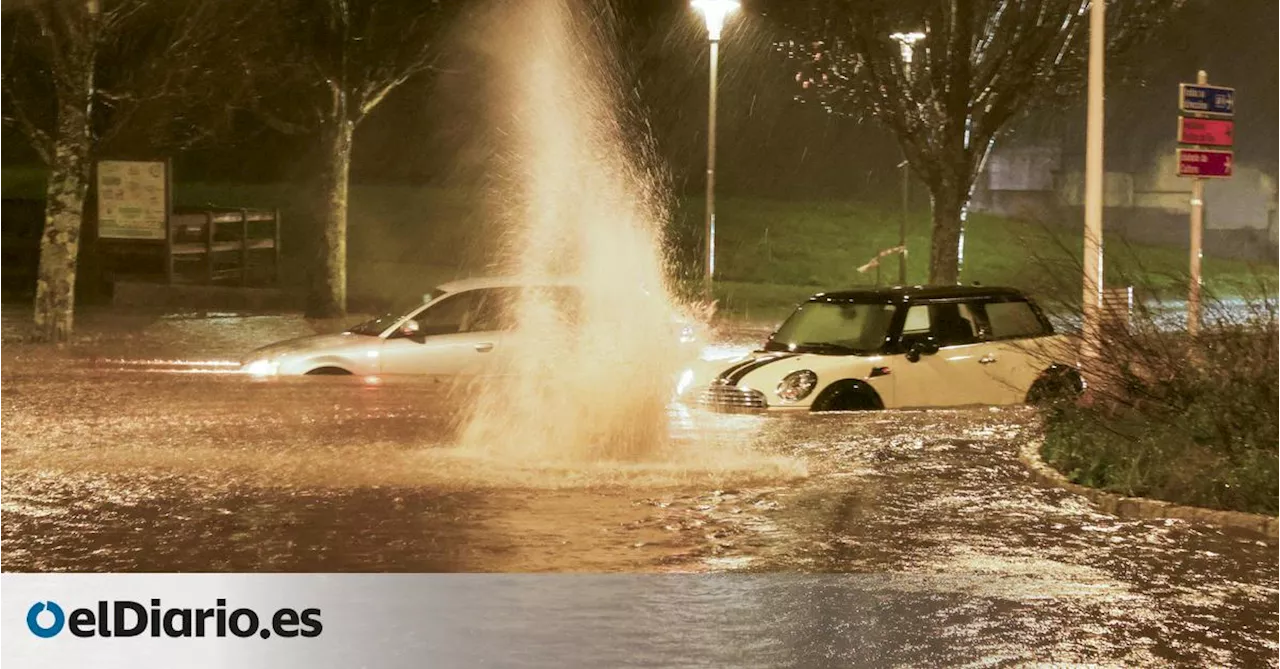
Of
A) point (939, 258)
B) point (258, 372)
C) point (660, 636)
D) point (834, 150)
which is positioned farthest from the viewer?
point (834, 150)

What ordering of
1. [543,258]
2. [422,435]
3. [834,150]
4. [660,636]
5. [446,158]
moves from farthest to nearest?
1. [834,150]
2. [446,158]
3. [543,258]
4. [422,435]
5. [660,636]

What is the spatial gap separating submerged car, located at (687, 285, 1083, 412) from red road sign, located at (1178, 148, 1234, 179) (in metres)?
2.11

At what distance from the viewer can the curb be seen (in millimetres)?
9734

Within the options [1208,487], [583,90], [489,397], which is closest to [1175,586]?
[1208,487]

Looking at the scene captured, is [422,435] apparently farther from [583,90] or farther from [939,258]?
[939,258]

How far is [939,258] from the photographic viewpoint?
2678 cm

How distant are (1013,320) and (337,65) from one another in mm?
13733

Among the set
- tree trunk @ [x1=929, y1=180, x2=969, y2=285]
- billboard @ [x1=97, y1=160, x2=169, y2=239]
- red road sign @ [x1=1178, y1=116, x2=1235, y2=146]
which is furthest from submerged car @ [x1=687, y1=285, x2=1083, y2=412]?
billboard @ [x1=97, y1=160, x2=169, y2=239]

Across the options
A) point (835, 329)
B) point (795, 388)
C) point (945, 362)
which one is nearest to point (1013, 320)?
point (945, 362)

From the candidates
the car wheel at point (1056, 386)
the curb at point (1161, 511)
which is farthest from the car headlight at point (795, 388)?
the curb at point (1161, 511)

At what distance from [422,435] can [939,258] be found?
14.7 metres

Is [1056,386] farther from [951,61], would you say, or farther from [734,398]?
[951,61]

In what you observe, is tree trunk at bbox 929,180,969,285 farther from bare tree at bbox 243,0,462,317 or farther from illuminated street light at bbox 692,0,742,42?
bare tree at bbox 243,0,462,317

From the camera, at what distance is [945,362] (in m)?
16.2
